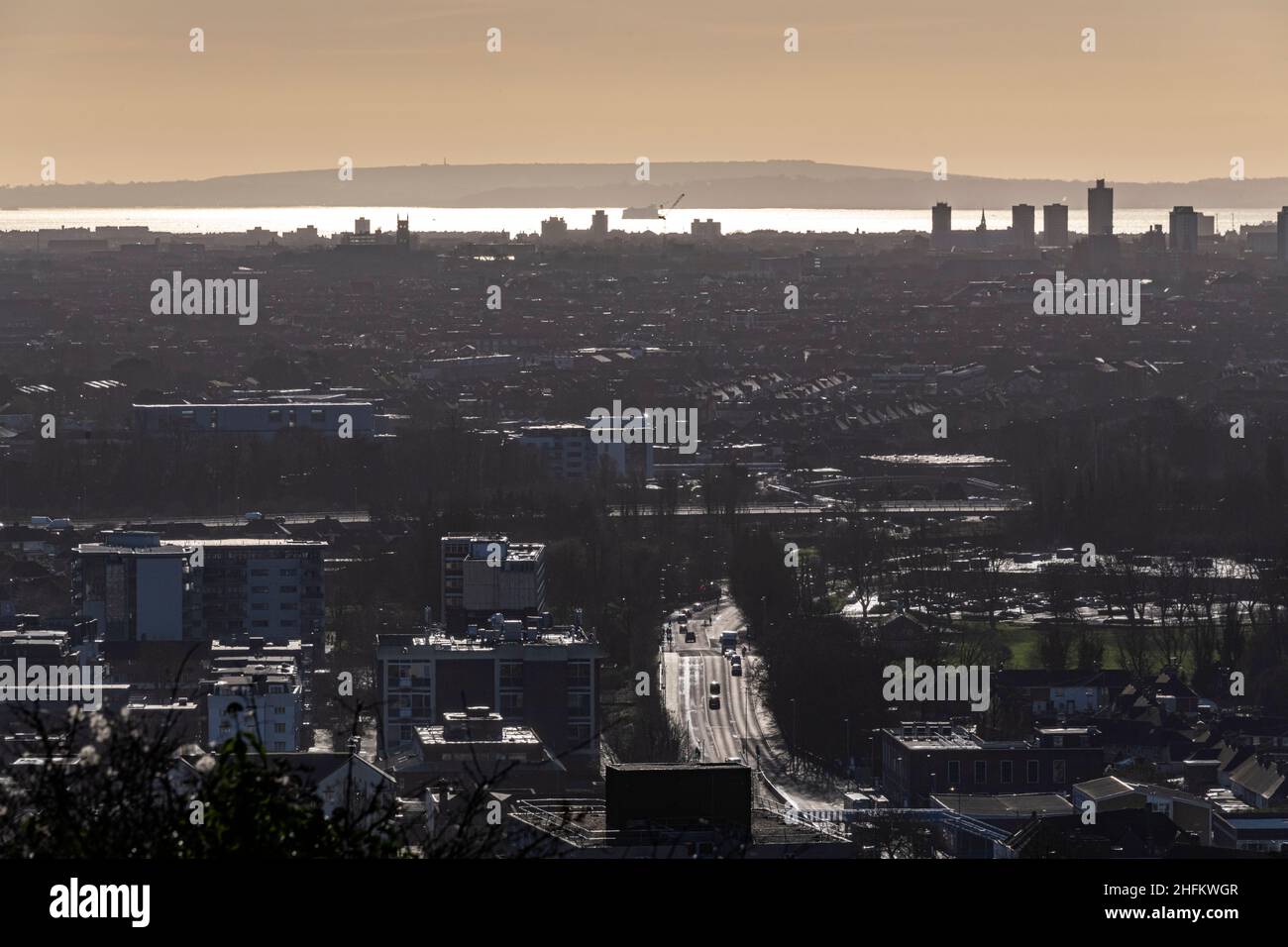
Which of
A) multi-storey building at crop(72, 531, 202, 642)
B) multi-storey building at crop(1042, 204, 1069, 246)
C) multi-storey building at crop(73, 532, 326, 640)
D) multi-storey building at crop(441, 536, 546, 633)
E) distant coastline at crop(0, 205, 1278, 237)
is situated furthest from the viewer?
distant coastline at crop(0, 205, 1278, 237)

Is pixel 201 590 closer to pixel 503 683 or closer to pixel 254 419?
pixel 503 683

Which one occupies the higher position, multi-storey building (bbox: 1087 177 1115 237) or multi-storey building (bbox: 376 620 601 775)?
multi-storey building (bbox: 1087 177 1115 237)

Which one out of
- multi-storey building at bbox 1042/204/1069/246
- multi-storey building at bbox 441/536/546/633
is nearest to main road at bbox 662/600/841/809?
multi-storey building at bbox 441/536/546/633

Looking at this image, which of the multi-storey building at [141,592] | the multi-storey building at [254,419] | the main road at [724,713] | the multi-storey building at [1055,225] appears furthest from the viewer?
Result: the multi-storey building at [1055,225]

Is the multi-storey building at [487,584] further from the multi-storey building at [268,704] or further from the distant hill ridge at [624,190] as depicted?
the distant hill ridge at [624,190]

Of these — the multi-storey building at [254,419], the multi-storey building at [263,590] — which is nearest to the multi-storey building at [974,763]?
the multi-storey building at [263,590]

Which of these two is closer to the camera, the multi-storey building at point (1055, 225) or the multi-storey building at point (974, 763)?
the multi-storey building at point (974, 763)

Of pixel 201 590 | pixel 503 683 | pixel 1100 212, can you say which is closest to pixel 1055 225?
pixel 1100 212

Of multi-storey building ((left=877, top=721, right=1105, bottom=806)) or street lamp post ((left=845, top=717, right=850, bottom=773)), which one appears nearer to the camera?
multi-storey building ((left=877, top=721, right=1105, bottom=806))

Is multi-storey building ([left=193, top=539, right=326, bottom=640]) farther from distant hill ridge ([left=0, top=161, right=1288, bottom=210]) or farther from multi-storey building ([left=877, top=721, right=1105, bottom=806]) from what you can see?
distant hill ridge ([left=0, top=161, right=1288, bottom=210])
